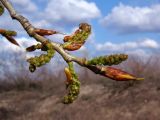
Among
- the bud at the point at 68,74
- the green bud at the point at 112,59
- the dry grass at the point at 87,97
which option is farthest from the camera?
the dry grass at the point at 87,97

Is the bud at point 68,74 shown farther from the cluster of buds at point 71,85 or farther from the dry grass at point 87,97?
the dry grass at point 87,97

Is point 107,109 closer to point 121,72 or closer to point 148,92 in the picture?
point 148,92

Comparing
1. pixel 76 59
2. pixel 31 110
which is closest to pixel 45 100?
pixel 31 110

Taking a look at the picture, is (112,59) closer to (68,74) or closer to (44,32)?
(68,74)

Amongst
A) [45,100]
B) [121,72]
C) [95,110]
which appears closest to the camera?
[121,72]

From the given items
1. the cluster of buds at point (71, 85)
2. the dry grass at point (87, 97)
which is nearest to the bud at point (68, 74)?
the cluster of buds at point (71, 85)

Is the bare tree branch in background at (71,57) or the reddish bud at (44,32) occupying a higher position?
the reddish bud at (44,32)
